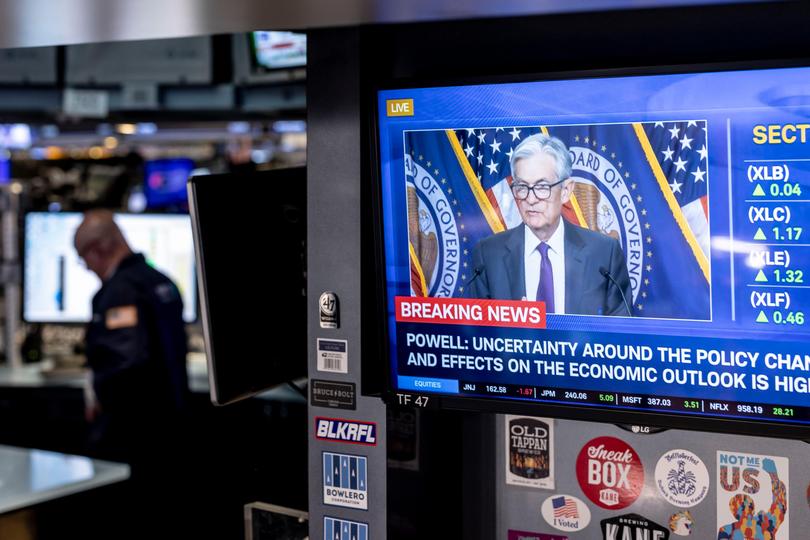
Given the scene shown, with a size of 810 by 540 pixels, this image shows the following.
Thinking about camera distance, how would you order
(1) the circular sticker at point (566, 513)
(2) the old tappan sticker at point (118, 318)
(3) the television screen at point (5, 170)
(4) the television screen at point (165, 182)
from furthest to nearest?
(3) the television screen at point (5, 170), (4) the television screen at point (165, 182), (2) the old tappan sticker at point (118, 318), (1) the circular sticker at point (566, 513)

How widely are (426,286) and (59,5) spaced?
0.95m

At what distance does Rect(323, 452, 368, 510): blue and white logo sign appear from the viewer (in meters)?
2.49

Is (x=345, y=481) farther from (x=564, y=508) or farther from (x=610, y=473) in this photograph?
(x=610, y=473)

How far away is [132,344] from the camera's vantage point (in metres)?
4.58

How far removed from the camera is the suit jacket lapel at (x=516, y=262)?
85.8 inches

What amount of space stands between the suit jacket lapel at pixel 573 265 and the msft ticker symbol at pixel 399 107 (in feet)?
1.37

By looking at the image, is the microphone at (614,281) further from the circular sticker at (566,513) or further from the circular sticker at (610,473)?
the circular sticker at (566,513)

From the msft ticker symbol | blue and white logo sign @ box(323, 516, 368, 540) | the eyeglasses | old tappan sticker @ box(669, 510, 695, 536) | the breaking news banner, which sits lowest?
blue and white logo sign @ box(323, 516, 368, 540)

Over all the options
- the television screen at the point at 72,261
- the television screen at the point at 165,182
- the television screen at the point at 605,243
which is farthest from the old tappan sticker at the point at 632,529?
the television screen at the point at 165,182

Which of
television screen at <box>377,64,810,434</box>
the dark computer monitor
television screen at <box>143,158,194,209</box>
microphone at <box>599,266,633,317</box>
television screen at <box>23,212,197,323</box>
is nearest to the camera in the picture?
television screen at <box>377,64,810,434</box>

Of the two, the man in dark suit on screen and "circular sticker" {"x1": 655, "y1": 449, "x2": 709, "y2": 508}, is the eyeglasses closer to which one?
the man in dark suit on screen

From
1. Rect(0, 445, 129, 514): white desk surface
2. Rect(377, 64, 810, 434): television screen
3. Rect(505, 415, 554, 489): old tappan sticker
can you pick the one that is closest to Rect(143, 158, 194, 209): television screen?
Rect(0, 445, 129, 514): white desk surface

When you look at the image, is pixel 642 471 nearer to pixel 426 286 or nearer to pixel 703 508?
pixel 703 508

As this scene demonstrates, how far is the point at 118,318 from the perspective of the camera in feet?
15.1
